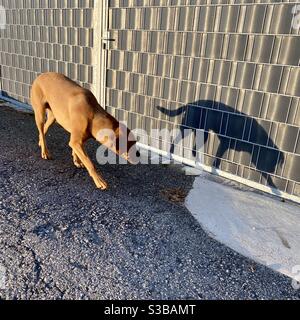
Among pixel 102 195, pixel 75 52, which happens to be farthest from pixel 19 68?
pixel 102 195

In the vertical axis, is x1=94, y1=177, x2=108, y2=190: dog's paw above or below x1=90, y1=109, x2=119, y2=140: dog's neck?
below

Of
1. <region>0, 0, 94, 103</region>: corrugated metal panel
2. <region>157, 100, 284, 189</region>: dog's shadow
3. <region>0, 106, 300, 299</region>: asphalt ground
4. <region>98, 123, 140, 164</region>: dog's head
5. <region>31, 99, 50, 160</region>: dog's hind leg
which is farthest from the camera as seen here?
<region>0, 0, 94, 103</region>: corrugated metal panel

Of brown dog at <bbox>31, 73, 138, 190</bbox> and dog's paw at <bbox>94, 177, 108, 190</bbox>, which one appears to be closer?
brown dog at <bbox>31, 73, 138, 190</bbox>

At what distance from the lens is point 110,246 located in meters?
3.15

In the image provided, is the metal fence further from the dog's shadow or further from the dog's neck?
the dog's neck

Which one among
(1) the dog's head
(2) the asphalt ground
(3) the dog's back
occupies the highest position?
(3) the dog's back

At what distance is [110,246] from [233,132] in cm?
255

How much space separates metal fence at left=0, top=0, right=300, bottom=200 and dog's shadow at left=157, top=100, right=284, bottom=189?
0.05 feet

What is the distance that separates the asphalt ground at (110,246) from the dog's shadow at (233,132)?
2.90 feet

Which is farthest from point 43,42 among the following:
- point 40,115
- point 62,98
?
point 62,98

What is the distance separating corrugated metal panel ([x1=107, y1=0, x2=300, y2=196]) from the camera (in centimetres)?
404

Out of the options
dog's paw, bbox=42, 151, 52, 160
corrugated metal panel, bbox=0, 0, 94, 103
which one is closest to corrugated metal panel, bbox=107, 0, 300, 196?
corrugated metal panel, bbox=0, 0, 94, 103

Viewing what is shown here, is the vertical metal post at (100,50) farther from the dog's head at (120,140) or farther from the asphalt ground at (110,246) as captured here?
the dog's head at (120,140)
